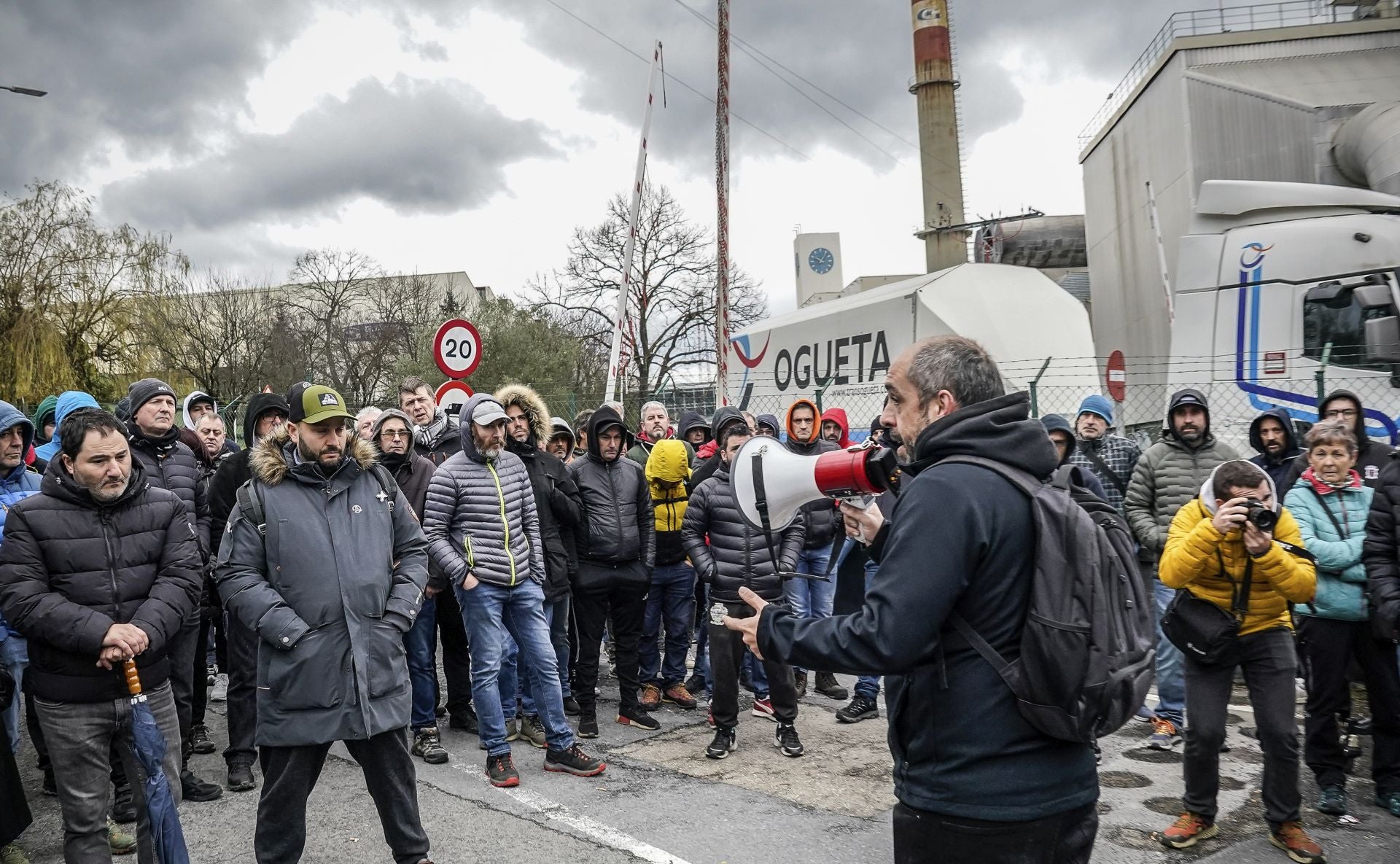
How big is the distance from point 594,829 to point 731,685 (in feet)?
4.91

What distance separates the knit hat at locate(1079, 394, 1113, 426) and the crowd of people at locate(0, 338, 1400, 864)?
0.04 meters

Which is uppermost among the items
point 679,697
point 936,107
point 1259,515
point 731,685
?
point 936,107

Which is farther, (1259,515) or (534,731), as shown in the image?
(534,731)

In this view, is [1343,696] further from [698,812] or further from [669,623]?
[669,623]

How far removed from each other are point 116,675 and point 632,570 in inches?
134

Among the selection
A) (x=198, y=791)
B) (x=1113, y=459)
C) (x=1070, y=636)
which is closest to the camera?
(x=1070, y=636)

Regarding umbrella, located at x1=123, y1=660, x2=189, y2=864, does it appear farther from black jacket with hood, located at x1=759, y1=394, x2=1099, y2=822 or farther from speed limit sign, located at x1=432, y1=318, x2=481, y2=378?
speed limit sign, located at x1=432, y1=318, x2=481, y2=378

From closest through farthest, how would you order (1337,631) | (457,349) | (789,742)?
(1337,631) → (789,742) → (457,349)

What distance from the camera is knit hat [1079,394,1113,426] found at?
7.69 meters

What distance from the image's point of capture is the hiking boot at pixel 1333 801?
4.79m

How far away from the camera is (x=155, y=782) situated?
392 cm

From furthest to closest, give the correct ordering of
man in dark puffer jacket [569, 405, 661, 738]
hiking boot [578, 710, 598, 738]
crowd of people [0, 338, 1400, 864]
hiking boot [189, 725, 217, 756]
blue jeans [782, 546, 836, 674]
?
blue jeans [782, 546, 836, 674] → man in dark puffer jacket [569, 405, 661, 738] → hiking boot [578, 710, 598, 738] → hiking boot [189, 725, 217, 756] → crowd of people [0, 338, 1400, 864]

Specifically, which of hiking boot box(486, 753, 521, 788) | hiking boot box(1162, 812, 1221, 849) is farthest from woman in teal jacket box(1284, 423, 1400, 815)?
hiking boot box(486, 753, 521, 788)

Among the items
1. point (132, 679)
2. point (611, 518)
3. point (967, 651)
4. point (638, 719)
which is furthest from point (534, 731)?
point (967, 651)
